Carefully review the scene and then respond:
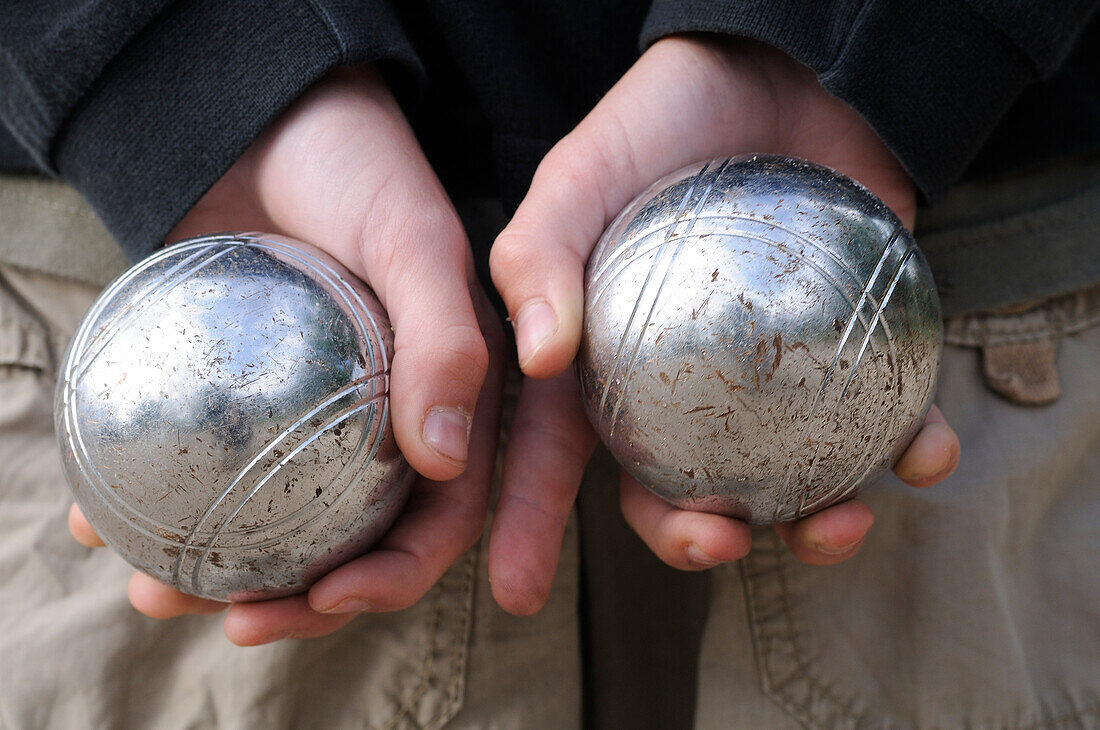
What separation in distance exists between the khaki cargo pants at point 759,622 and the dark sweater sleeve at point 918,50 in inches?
14.9

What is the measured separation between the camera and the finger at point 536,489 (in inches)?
50.4

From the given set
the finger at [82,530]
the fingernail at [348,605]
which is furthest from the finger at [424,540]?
the finger at [82,530]

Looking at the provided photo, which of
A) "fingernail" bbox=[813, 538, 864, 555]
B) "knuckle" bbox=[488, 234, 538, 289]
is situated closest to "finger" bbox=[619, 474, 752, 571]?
"fingernail" bbox=[813, 538, 864, 555]

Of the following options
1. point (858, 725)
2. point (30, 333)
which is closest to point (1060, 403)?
point (858, 725)

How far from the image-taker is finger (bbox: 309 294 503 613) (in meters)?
1.23

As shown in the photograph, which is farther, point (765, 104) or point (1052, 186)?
point (1052, 186)

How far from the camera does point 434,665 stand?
154cm

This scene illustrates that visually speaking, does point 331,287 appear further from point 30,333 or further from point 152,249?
point 30,333

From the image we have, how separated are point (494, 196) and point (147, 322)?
81cm

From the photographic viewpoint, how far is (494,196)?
1.76 meters

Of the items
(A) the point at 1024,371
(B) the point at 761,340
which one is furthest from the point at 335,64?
(A) the point at 1024,371

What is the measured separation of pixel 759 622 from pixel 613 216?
0.81 meters

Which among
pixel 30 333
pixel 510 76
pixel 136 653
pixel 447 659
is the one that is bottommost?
pixel 136 653

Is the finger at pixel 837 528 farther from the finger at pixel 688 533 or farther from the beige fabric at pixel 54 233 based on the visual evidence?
the beige fabric at pixel 54 233
